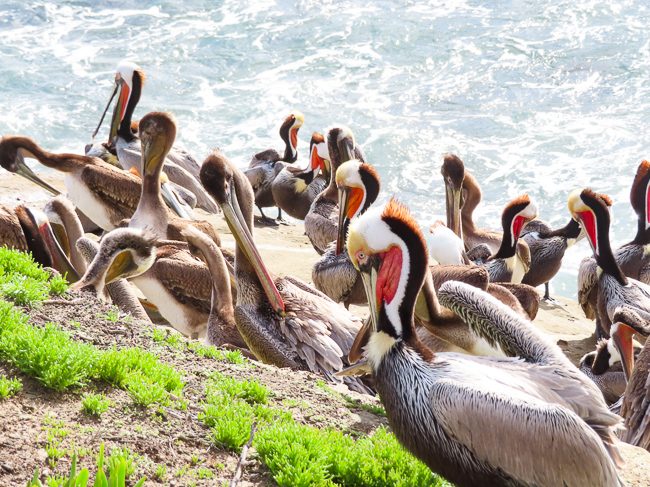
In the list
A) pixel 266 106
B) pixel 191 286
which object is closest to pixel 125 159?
pixel 191 286

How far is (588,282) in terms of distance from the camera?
7.16 meters

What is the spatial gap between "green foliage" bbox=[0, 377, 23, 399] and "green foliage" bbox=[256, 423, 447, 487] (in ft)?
3.58

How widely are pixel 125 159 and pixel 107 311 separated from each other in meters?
4.87

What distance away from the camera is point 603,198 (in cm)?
716

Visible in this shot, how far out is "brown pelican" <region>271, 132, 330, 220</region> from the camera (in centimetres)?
993

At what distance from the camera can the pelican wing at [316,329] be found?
14.7ft

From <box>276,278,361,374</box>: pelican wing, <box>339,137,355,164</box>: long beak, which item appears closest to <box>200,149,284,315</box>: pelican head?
<box>276,278,361,374</box>: pelican wing

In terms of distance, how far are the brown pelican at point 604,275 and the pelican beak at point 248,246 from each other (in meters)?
3.42

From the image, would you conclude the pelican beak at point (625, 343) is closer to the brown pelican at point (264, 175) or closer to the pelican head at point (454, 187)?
the pelican head at point (454, 187)

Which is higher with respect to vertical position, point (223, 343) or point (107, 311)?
point (107, 311)

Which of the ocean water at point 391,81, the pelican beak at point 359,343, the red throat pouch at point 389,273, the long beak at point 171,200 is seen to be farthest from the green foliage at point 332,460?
the ocean water at point 391,81

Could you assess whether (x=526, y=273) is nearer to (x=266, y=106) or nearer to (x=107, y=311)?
(x=107, y=311)

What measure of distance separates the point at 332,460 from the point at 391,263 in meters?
0.90

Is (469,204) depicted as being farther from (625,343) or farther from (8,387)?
(8,387)
